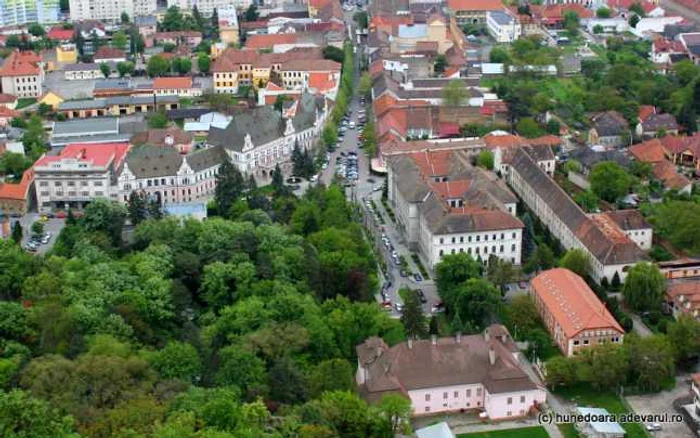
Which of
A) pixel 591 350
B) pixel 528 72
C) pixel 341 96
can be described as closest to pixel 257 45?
pixel 341 96

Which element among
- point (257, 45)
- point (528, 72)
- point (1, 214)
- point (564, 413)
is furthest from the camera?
point (257, 45)

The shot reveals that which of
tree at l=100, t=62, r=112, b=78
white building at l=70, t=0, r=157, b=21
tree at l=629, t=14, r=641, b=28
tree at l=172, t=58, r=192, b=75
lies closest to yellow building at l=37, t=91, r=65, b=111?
tree at l=100, t=62, r=112, b=78

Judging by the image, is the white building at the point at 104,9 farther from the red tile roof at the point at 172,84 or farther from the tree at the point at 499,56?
the tree at the point at 499,56

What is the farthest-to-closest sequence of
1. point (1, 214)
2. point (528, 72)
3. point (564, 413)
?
point (528, 72), point (1, 214), point (564, 413)

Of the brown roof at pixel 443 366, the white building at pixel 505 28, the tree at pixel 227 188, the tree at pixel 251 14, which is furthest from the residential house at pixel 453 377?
the tree at pixel 251 14

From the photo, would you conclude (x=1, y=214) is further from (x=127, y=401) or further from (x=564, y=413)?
(x=564, y=413)

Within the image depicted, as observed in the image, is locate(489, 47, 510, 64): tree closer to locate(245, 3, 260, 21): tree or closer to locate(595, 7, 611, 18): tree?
locate(595, 7, 611, 18): tree

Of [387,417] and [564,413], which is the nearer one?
[387,417]
